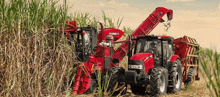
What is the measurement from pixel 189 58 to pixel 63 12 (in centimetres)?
459

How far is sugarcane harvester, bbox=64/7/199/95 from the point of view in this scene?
240 inches

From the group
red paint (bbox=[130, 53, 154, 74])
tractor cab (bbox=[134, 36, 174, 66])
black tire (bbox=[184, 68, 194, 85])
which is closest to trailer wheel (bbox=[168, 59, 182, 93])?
tractor cab (bbox=[134, 36, 174, 66])

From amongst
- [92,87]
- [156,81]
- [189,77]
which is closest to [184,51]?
[189,77]

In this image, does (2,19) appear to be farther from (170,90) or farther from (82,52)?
(170,90)

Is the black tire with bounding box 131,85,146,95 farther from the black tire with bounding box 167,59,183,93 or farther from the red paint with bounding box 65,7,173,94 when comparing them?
the red paint with bounding box 65,7,173,94

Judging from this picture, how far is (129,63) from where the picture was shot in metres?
6.27

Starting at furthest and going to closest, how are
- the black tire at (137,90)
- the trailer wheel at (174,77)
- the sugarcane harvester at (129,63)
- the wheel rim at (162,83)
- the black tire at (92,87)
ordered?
the black tire at (137,90)
the trailer wheel at (174,77)
the black tire at (92,87)
the wheel rim at (162,83)
the sugarcane harvester at (129,63)

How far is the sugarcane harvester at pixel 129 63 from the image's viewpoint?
20.0 feet

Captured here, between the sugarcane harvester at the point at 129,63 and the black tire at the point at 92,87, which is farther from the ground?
the sugarcane harvester at the point at 129,63

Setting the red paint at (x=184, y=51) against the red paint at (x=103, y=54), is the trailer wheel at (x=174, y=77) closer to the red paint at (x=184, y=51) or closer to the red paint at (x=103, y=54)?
the red paint at (x=103, y=54)

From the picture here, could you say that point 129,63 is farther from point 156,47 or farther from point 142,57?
point 156,47

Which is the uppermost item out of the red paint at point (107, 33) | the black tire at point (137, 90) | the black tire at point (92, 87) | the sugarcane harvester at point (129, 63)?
the red paint at point (107, 33)

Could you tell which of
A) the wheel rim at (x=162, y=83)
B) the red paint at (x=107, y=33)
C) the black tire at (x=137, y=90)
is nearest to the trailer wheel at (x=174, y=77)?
the wheel rim at (x=162, y=83)

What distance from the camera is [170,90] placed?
681cm
